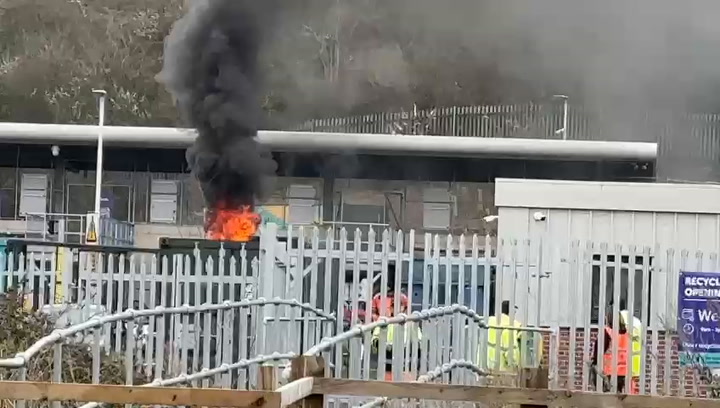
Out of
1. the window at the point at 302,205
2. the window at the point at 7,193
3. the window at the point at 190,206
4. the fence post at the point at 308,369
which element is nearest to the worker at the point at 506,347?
the fence post at the point at 308,369

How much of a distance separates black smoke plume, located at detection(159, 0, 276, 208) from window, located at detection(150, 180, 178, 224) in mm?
7566

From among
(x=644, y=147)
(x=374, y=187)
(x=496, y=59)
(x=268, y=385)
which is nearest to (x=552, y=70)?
(x=496, y=59)

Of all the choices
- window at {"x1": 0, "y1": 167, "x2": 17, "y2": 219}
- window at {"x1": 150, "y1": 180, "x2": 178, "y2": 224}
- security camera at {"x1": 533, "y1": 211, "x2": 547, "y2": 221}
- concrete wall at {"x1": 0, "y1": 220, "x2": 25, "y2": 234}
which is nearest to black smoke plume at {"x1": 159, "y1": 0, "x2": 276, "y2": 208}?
window at {"x1": 150, "y1": 180, "x2": 178, "y2": 224}

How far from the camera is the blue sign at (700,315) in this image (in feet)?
35.0

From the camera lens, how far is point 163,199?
31.5m

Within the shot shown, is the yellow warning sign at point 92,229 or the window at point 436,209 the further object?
the window at point 436,209

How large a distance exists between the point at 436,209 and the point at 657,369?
65.0ft

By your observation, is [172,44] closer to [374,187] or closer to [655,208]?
[374,187]

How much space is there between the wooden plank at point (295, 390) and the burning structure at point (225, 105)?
1704cm

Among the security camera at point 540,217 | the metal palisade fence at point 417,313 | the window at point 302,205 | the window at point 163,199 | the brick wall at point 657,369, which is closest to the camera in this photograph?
the metal palisade fence at point 417,313

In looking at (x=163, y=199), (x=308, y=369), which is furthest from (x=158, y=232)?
(x=308, y=369)

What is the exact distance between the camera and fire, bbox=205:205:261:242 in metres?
21.5

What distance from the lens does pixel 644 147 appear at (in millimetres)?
23031

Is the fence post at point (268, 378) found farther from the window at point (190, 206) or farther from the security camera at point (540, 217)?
the window at point (190, 206)
